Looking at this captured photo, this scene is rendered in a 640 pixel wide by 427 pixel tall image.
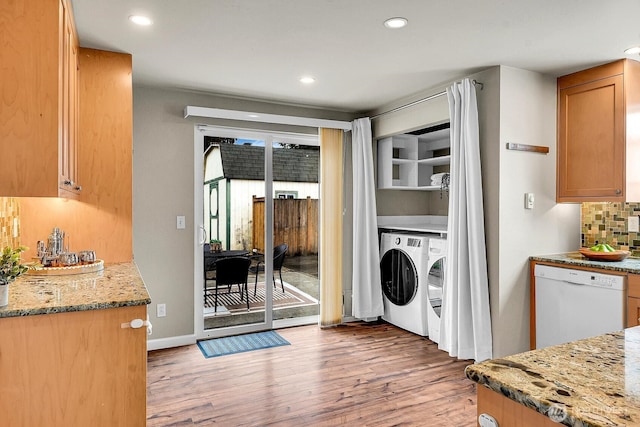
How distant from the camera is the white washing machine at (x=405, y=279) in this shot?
4.00m

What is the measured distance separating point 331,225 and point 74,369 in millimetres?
3054

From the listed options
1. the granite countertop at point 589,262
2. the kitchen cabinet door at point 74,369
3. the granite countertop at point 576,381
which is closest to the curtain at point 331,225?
the granite countertop at point 589,262

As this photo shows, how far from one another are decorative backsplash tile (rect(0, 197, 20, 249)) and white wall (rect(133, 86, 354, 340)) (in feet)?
3.59

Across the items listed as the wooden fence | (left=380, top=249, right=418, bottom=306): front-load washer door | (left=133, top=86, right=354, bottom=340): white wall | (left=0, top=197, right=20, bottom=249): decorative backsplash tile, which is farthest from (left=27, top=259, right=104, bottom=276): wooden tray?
(left=380, top=249, right=418, bottom=306): front-load washer door

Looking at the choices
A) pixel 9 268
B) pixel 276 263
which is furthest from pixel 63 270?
pixel 276 263

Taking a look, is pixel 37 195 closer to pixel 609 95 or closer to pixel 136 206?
pixel 136 206

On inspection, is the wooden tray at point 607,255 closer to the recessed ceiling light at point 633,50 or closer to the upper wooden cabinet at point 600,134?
the upper wooden cabinet at point 600,134

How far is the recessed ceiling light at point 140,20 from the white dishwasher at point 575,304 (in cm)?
313

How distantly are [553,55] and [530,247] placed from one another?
1400 mm

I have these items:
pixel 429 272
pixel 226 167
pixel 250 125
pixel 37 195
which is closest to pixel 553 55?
pixel 429 272

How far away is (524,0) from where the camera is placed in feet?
7.12

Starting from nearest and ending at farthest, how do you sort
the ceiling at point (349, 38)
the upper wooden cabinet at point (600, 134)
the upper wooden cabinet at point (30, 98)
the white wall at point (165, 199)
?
the upper wooden cabinet at point (30, 98) → the ceiling at point (349, 38) → the upper wooden cabinet at point (600, 134) → the white wall at point (165, 199)

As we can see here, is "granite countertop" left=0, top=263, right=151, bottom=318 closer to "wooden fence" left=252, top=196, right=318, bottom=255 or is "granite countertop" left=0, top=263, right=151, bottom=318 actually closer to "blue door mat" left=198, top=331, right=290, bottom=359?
"blue door mat" left=198, top=331, right=290, bottom=359

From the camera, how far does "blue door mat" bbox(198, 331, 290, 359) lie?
12.1ft
